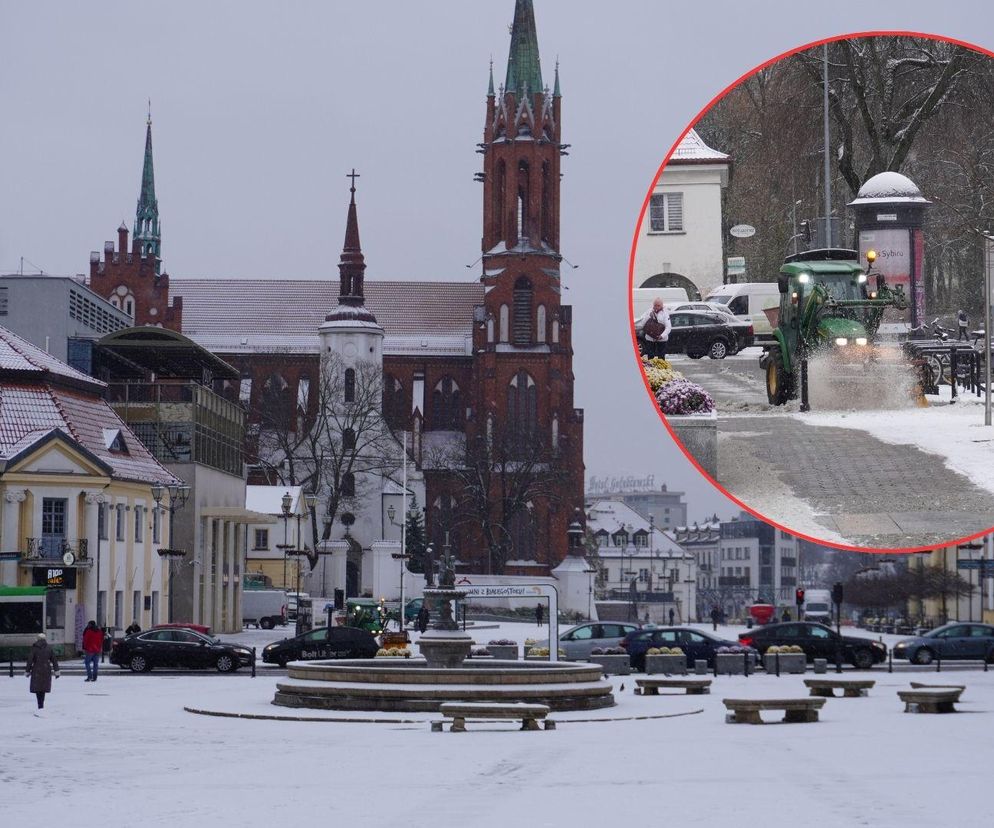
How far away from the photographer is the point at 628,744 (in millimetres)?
21328

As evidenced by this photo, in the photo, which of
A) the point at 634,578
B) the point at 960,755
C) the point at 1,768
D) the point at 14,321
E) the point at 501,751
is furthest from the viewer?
the point at 634,578

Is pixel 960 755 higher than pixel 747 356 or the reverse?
the reverse

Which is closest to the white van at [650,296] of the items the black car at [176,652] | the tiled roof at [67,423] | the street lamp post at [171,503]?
the black car at [176,652]

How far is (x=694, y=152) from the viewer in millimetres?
10367

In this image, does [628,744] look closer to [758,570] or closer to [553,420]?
[553,420]

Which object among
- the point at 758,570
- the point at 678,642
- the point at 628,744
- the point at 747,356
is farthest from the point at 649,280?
the point at 758,570

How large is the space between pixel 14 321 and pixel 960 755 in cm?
5639

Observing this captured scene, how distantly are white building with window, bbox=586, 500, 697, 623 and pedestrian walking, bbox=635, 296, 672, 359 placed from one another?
453 ft

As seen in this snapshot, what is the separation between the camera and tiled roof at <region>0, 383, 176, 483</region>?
171ft

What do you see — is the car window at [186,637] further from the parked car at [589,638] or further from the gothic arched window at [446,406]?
the gothic arched window at [446,406]

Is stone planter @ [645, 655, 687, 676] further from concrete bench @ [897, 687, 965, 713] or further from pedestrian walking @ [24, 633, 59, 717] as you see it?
pedestrian walking @ [24, 633, 59, 717]

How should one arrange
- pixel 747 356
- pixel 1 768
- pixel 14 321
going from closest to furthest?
pixel 747 356 < pixel 1 768 < pixel 14 321

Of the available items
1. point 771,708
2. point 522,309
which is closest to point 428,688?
point 771,708

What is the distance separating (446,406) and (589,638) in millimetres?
82536
